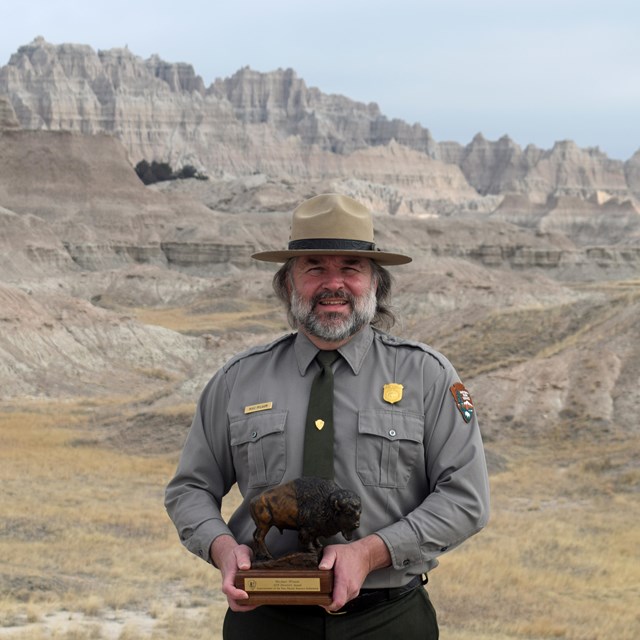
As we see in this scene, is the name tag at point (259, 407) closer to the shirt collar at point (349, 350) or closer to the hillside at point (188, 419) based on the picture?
the shirt collar at point (349, 350)

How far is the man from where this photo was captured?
3.87 m

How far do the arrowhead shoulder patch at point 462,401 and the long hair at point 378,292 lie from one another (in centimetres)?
63

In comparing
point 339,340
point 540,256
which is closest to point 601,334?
point 339,340

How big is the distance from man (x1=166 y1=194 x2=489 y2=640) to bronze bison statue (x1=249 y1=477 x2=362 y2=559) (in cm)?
6

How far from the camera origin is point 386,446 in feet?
12.9

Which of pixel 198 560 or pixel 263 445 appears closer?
pixel 263 445

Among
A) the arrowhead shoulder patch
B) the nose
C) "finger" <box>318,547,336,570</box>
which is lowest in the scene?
"finger" <box>318,547,336,570</box>

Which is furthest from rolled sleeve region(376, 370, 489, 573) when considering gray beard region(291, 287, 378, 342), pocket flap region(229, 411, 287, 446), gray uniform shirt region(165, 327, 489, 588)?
A: pocket flap region(229, 411, 287, 446)

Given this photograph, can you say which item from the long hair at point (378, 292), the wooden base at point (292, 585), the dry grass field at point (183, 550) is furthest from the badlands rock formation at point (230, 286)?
the dry grass field at point (183, 550)

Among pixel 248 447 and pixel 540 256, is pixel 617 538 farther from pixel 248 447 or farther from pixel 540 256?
pixel 540 256

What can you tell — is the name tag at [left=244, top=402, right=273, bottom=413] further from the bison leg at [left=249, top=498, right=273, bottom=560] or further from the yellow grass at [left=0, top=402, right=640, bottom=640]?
the yellow grass at [left=0, top=402, right=640, bottom=640]

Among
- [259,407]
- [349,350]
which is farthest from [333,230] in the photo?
[259,407]

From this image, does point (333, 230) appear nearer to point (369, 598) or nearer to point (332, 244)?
point (332, 244)

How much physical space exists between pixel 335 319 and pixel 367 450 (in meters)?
0.54
